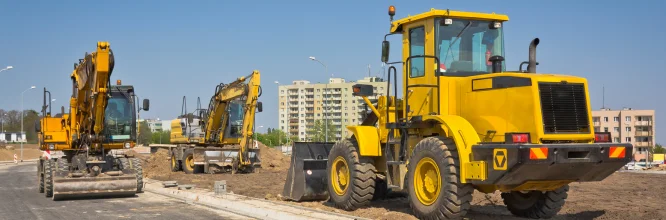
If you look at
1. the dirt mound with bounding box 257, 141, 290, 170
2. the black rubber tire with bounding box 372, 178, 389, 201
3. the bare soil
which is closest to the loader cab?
the black rubber tire with bounding box 372, 178, 389, 201

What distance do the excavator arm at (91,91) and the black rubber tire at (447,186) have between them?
9201mm

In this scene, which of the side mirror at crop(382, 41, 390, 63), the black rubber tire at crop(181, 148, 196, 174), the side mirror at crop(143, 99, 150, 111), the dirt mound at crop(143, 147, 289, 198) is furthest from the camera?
the black rubber tire at crop(181, 148, 196, 174)

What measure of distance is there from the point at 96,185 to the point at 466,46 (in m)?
10.3

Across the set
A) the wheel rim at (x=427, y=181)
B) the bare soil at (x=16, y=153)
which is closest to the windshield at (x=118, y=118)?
the wheel rim at (x=427, y=181)

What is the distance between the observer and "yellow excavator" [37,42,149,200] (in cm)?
1738

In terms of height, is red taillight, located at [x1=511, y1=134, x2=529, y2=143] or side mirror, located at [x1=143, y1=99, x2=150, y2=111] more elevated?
side mirror, located at [x1=143, y1=99, x2=150, y2=111]

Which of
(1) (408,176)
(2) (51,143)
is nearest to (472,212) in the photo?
(1) (408,176)

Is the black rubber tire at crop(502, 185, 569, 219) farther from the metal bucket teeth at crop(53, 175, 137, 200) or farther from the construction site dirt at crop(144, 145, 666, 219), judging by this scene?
the metal bucket teeth at crop(53, 175, 137, 200)

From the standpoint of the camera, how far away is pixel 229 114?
97.6 ft

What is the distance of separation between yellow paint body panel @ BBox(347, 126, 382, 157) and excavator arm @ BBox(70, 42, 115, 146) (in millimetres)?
7187

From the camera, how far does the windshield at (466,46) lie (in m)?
11.3

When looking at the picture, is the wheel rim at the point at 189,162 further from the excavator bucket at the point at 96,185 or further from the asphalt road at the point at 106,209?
the excavator bucket at the point at 96,185

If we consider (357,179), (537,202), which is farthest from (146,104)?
(537,202)

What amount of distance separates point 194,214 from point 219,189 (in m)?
2.50
